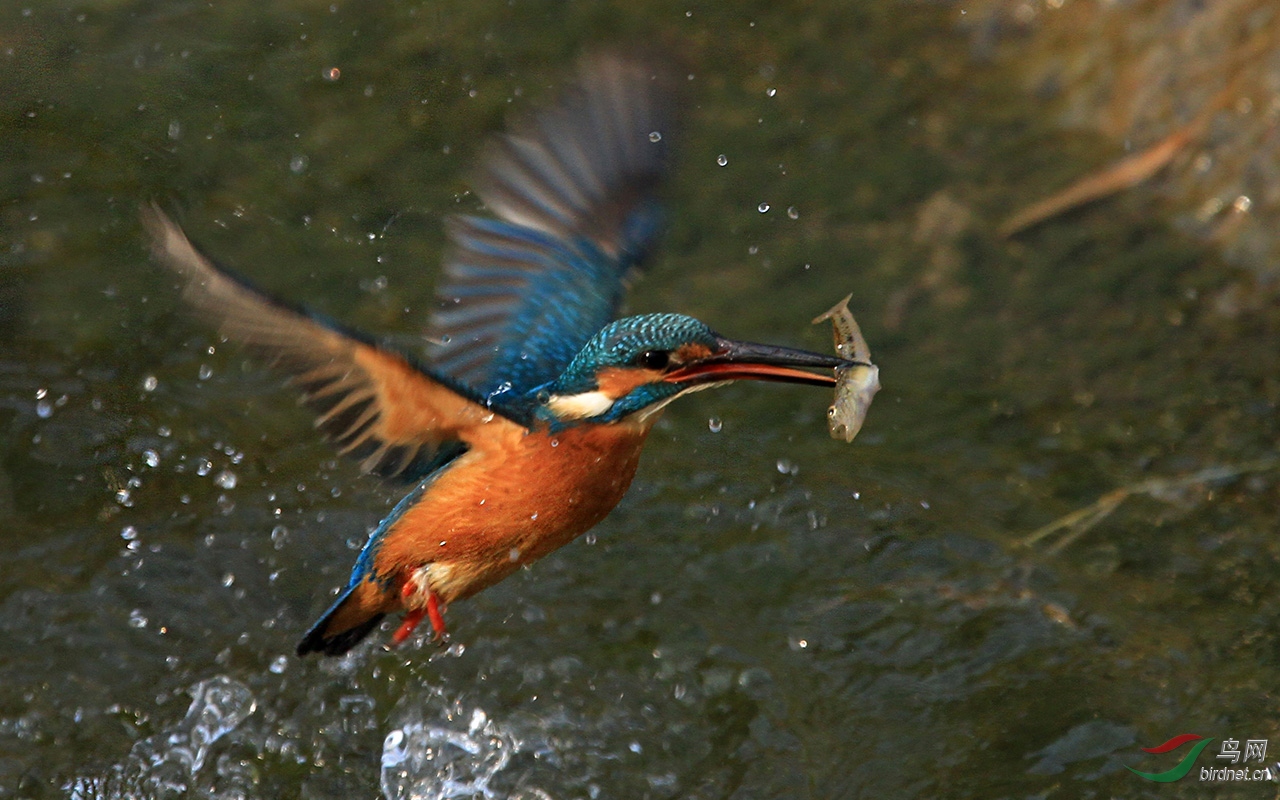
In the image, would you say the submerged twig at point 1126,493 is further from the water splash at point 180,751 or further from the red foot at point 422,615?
the water splash at point 180,751

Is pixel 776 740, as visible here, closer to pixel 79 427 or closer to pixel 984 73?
pixel 79 427

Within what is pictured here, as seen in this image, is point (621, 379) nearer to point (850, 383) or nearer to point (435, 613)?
point (850, 383)

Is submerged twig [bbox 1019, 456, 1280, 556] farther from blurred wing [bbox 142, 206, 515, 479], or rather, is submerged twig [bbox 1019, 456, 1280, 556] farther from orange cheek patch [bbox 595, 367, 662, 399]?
blurred wing [bbox 142, 206, 515, 479]

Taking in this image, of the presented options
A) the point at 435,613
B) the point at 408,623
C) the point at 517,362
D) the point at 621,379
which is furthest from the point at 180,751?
the point at 621,379

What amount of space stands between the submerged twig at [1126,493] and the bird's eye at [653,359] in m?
1.58

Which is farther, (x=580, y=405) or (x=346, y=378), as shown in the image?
(x=580, y=405)

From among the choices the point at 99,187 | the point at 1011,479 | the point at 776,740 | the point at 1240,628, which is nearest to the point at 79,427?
the point at 99,187

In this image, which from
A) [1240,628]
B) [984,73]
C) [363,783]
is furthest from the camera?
[984,73]

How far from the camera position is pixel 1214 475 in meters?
4.33

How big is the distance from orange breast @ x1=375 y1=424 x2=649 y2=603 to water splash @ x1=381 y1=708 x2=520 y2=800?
485 millimetres

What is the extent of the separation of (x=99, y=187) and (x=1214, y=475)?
3844 mm

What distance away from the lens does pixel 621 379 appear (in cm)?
314

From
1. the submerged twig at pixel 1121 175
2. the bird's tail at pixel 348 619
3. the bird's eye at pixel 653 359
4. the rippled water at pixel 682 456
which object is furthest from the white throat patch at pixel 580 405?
the submerged twig at pixel 1121 175

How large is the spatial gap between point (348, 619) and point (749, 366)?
1235mm
